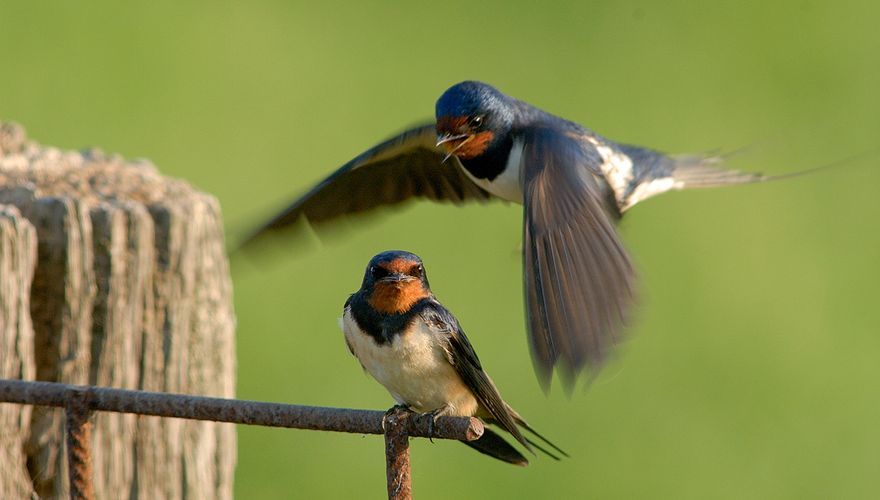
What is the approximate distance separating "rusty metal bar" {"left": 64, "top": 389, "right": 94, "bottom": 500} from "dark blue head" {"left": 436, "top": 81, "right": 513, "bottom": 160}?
3.73 ft

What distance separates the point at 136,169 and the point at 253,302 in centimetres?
312

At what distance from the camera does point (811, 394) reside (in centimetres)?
582

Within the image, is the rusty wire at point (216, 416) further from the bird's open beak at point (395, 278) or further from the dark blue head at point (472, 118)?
the dark blue head at point (472, 118)

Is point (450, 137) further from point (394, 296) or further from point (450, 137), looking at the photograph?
point (394, 296)

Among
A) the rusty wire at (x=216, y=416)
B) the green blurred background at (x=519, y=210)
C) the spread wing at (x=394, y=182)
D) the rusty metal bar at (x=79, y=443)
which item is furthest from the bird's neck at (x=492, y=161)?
the green blurred background at (x=519, y=210)

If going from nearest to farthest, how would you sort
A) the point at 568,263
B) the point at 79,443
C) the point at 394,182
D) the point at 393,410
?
the point at 79,443 → the point at 393,410 → the point at 568,263 → the point at 394,182

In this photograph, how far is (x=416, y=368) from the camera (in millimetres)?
2537

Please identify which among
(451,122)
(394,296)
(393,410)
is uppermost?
(451,122)

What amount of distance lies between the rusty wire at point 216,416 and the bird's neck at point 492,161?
3.35ft

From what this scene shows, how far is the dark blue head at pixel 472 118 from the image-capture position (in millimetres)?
3068

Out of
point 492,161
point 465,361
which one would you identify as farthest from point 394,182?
point 465,361

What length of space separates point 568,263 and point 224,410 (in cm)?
69

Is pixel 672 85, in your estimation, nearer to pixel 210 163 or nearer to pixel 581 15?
pixel 581 15

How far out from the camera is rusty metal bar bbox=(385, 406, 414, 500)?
1953mm
